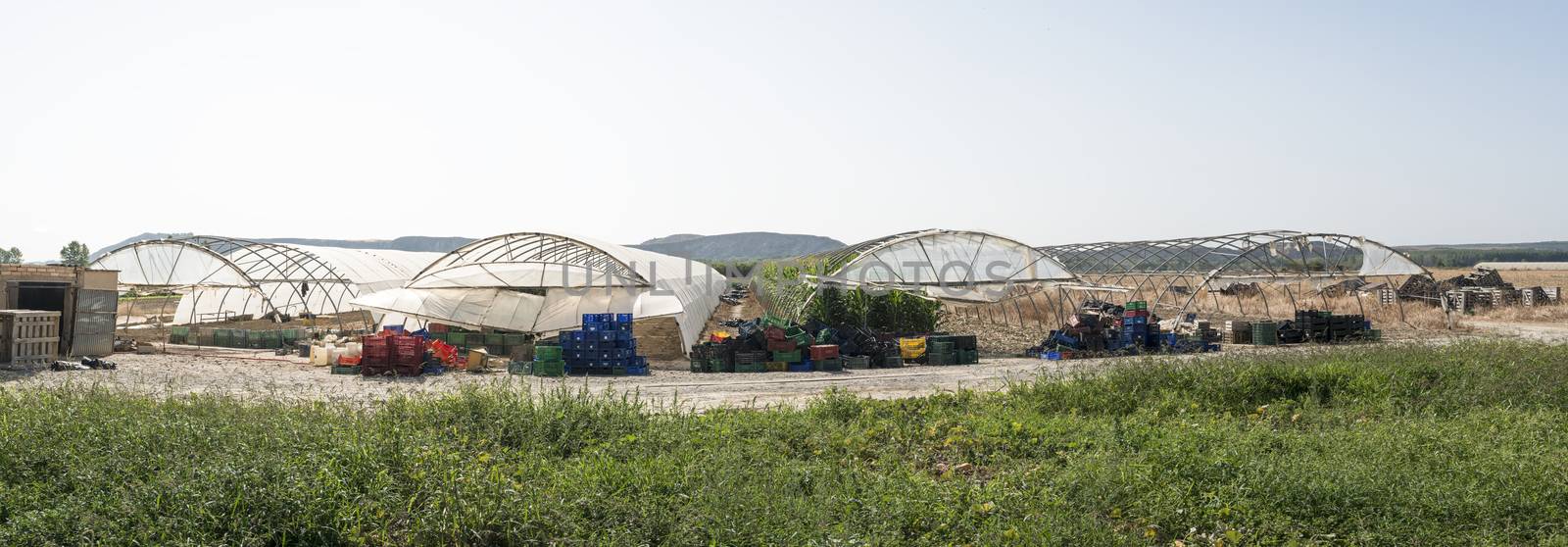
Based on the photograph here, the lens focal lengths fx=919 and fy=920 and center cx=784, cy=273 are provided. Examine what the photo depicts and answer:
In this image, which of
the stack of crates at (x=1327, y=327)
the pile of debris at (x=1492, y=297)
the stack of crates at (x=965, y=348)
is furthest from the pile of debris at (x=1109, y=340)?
the pile of debris at (x=1492, y=297)

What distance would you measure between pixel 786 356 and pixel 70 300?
52.9 feet

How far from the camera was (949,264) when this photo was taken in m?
27.2

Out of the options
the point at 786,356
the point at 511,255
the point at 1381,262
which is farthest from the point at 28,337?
the point at 1381,262

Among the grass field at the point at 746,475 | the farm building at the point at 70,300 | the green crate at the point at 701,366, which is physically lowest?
the grass field at the point at 746,475

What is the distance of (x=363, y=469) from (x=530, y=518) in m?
1.68

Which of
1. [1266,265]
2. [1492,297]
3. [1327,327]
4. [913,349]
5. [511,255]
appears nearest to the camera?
[913,349]

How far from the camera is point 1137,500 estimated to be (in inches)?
308

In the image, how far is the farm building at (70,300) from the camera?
20.5m

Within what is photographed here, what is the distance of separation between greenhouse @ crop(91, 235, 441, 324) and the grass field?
20.7 m

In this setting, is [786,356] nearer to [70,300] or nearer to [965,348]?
[965,348]

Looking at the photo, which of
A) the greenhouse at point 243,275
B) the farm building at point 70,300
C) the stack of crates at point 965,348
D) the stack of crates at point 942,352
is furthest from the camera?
the greenhouse at point 243,275

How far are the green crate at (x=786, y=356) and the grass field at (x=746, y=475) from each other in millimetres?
8729

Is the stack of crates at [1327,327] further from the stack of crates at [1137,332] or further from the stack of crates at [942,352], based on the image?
the stack of crates at [942,352]

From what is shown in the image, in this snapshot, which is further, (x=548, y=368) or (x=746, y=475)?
(x=548, y=368)
